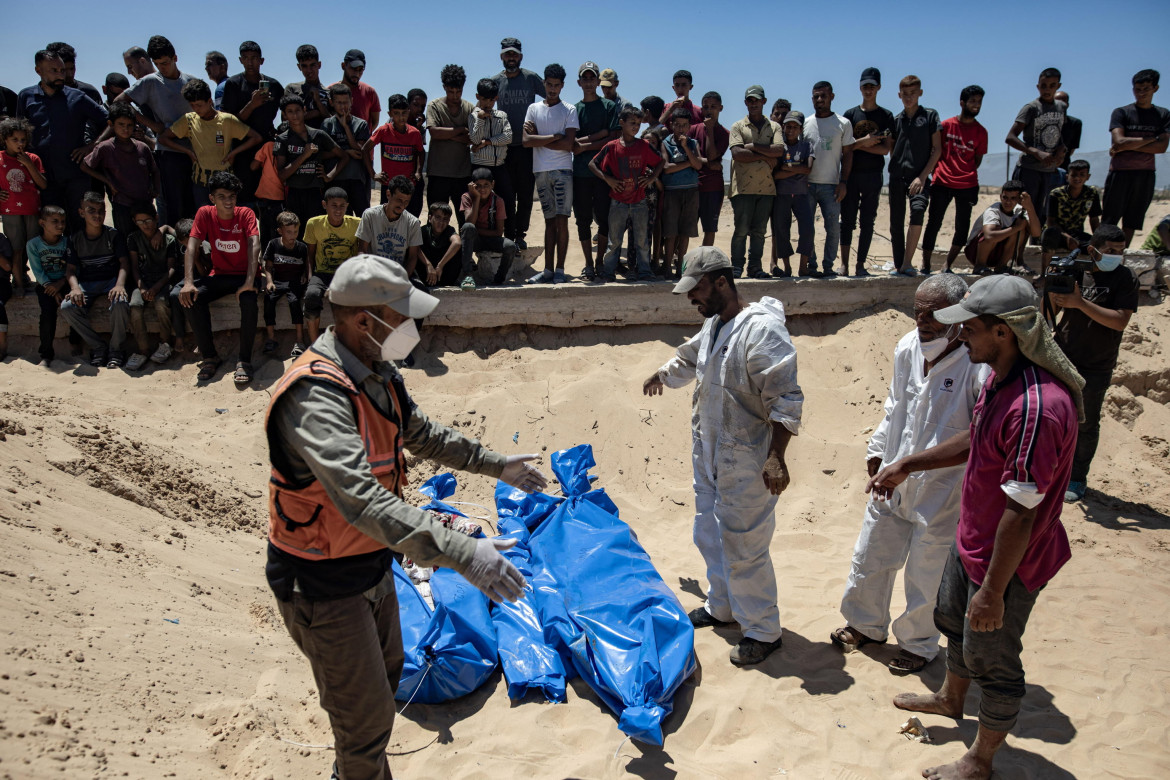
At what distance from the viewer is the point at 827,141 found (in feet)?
24.3

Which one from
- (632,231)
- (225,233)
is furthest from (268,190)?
(632,231)

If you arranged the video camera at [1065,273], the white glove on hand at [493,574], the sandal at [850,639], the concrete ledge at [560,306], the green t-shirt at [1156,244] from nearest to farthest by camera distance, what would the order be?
1. the white glove on hand at [493,574]
2. the sandal at [850,639]
3. the video camera at [1065,273]
4. the concrete ledge at [560,306]
5. the green t-shirt at [1156,244]

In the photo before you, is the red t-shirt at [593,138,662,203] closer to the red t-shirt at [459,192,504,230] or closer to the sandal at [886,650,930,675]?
the red t-shirt at [459,192,504,230]

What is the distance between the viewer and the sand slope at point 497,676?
291 centimetres

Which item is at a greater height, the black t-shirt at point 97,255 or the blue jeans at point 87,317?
the black t-shirt at point 97,255

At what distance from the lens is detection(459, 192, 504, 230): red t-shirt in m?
7.25

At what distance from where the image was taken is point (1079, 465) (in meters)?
5.95

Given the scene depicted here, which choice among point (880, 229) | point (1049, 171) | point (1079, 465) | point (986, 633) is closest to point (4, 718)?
point (986, 633)

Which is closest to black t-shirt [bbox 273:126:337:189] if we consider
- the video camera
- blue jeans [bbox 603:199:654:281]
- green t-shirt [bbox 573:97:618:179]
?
green t-shirt [bbox 573:97:618:179]

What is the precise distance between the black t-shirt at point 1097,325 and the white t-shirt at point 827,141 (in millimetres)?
2602

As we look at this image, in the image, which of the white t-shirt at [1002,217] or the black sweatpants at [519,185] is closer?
the white t-shirt at [1002,217]

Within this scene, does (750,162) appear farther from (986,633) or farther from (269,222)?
(986,633)

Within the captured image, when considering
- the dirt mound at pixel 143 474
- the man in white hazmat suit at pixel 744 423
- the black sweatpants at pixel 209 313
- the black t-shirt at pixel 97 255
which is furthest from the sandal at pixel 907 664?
the black t-shirt at pixel 97 255

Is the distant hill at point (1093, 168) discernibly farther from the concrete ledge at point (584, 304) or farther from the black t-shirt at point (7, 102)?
the black t-shirt at point (7, 102)
